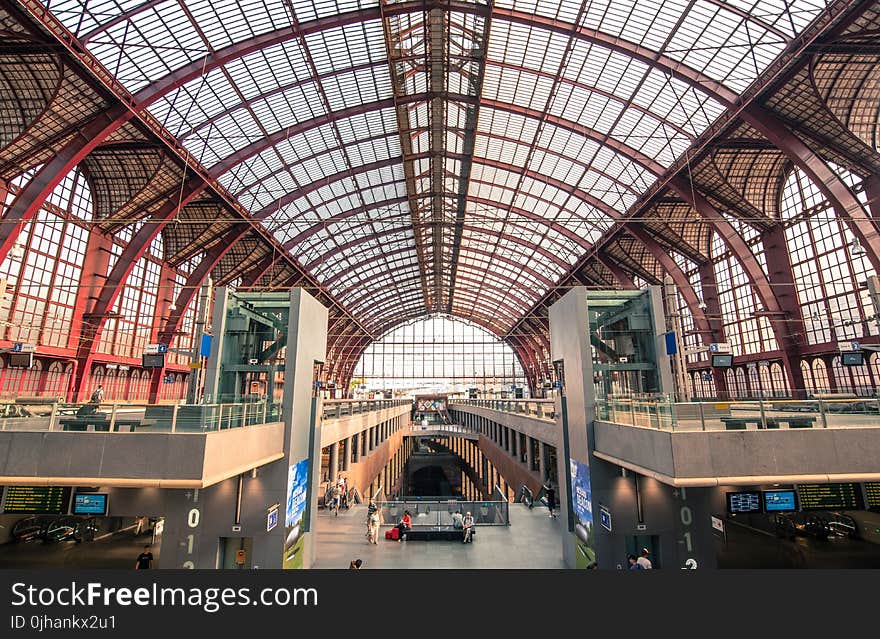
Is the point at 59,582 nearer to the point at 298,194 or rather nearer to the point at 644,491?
the point at 644,491

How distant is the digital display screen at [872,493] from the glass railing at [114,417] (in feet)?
53.7

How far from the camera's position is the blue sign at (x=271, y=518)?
521 inches

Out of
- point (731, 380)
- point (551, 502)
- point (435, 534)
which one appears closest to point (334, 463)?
point (435, 534)

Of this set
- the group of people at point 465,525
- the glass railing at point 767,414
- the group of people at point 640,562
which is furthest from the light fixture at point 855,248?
the group of people at point 465,525

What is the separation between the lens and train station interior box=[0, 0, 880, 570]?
36.7ft

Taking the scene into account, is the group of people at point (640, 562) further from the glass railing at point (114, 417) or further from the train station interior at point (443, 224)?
the glass railing at point (114, 417)

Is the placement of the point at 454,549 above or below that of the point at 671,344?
below

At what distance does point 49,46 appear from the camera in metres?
17.8

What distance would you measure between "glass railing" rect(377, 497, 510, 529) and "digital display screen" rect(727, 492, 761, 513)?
442 inches

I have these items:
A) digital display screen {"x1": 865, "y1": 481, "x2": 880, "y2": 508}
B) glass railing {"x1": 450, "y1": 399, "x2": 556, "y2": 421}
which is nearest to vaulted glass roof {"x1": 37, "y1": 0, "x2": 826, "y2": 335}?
glass railing {"x1": 450, "y1": 399, "x2": 556, "y2": 421}

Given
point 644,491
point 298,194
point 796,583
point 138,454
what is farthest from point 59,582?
point 298,194

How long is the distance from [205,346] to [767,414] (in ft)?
52.6

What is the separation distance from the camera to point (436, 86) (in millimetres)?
29344

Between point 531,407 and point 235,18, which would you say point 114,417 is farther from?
point 531,407
